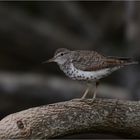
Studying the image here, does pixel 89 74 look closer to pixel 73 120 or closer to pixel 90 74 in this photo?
pixel 90 74

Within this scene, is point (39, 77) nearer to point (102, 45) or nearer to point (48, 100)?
point (48, 100)

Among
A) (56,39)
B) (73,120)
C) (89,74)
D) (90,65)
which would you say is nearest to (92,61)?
(90,65)

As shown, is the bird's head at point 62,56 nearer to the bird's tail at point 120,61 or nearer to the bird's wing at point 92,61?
the bird's wing at point 92,61

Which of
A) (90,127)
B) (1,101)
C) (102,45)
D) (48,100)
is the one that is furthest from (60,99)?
(90,127)

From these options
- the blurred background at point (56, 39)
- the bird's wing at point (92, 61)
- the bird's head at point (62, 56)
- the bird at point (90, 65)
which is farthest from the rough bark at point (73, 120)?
the blurred background at point (56, 39)

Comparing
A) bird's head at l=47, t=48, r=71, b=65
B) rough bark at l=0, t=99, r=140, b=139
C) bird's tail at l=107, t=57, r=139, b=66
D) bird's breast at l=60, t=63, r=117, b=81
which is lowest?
rough bark at l=0, t=99, r=140, b=139

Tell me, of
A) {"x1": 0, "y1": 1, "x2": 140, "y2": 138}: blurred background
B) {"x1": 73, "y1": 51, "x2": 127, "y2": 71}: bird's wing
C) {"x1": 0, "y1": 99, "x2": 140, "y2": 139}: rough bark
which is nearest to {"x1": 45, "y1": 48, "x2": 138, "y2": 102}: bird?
{"x1": 73, "y1": 51, "x2": 127, "y2": 71}: bird's wing

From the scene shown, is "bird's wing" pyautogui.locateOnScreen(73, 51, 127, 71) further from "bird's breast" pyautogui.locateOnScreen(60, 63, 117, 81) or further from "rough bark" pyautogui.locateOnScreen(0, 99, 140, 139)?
"rough bark" pyautogui.locateOnScreen(0, 99, 140, 139)
